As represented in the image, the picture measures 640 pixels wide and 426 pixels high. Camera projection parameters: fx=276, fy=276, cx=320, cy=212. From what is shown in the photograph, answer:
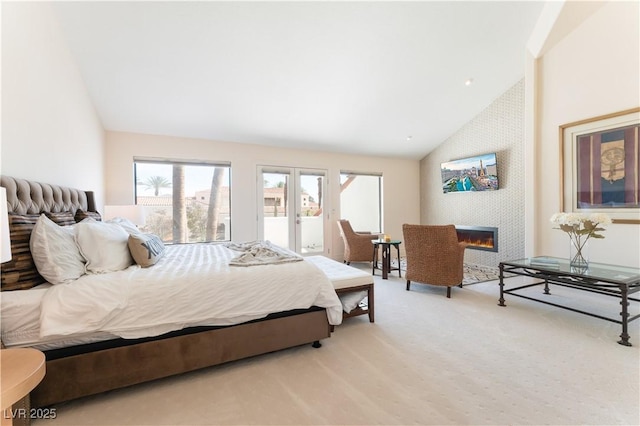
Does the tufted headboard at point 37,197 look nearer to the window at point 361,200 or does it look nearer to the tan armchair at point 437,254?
the tan armchair at point 437,254

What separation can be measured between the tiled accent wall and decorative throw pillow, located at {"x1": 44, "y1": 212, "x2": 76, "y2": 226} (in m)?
6.15

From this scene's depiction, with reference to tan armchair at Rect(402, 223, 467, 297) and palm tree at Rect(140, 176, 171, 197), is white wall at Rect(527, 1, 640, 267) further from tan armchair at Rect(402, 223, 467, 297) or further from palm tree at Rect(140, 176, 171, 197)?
palm tree at Rect(140, 176, 171, 197)

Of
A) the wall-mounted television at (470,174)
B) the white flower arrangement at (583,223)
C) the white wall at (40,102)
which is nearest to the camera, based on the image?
the white wall at (40,102)

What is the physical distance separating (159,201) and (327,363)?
3.97m

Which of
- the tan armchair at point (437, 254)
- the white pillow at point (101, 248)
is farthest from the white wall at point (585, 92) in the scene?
the white pillow at point (101, 248)

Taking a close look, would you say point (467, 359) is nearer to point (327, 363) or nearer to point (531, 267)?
point (327, 363)

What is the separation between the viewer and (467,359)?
6.82 feet

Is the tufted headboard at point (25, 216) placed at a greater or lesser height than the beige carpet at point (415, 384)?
greater

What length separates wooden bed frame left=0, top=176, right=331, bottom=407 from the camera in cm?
156

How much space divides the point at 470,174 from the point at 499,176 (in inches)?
21.3

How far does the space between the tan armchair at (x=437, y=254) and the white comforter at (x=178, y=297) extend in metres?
1.81

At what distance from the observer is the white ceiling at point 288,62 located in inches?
111

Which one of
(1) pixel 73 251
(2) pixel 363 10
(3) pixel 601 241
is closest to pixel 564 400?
(3) pixel 601 241

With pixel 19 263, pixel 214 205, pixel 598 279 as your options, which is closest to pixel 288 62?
pixel 214 205
